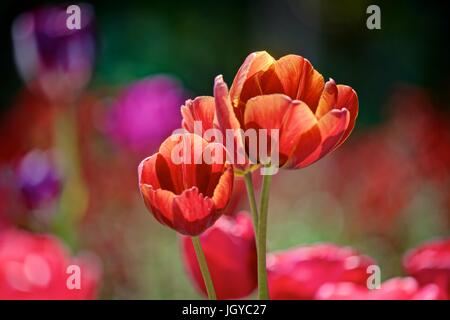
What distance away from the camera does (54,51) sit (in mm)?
640

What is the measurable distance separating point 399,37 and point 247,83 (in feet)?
1.89

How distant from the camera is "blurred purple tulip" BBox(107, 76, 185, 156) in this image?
678 mm

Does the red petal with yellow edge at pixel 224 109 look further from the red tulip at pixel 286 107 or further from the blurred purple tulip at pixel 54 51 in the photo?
the blurred purple tulip at pixel 54 51

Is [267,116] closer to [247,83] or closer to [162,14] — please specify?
[247,83]

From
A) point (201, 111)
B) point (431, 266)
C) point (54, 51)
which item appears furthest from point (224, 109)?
Result: point (54, 51)

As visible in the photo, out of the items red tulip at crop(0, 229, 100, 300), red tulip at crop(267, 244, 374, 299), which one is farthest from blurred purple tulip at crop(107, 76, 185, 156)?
red tulip at crop(267, 244, 374, 299)

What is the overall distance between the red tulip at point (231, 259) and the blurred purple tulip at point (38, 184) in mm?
353

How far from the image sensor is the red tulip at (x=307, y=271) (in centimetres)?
34

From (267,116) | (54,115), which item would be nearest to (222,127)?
(267,116)

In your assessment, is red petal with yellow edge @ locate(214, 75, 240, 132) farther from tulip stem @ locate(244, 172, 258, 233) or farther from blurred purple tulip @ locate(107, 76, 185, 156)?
blurred purple tulip @ locate(107, 76, 185, 156)

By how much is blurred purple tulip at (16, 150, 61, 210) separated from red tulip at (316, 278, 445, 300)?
1.28ft

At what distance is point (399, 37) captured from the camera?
85 cm

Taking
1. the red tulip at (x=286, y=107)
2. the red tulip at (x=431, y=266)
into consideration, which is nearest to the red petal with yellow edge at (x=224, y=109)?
the red tulip at (x=286, y=107)

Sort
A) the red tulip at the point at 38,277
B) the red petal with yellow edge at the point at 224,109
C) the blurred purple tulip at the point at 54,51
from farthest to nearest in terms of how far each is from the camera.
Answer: the blurred purple tulip at the point at 54,51, the red tulip at the point at 38,277, the red petal with yellow edge at the point at 224,109
